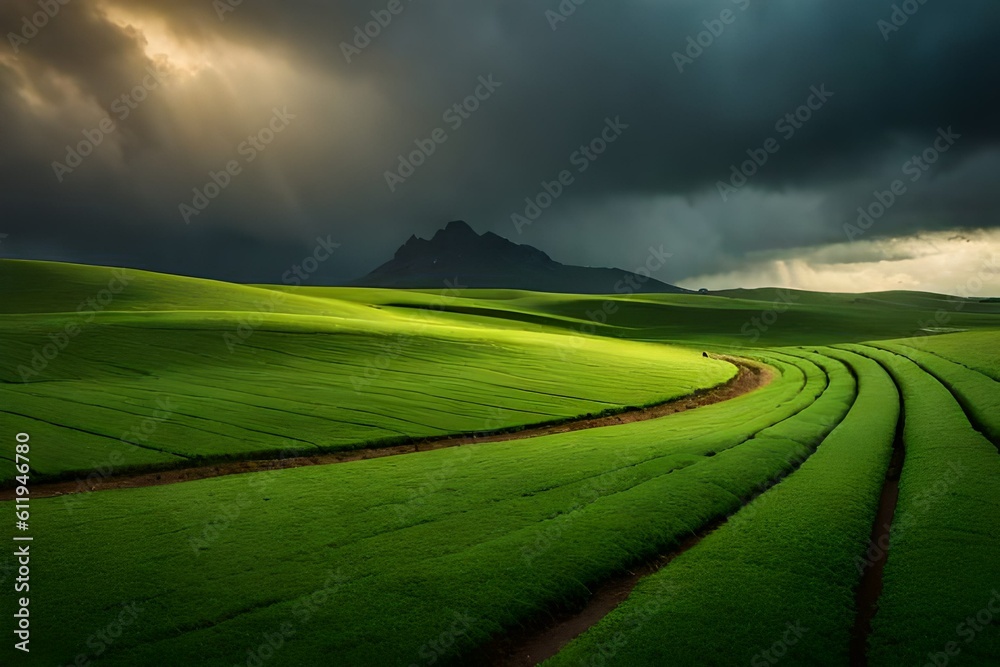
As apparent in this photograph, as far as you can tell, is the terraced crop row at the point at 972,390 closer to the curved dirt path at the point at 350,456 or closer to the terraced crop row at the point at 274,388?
the curved dirt path at the point at 350,456

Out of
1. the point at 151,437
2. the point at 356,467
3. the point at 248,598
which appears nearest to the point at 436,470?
the point at 356,467

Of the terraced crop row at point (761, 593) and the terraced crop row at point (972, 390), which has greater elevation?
the terraced crop row at point (972, 390)

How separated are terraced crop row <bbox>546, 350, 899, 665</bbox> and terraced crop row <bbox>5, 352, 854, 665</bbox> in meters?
1.57

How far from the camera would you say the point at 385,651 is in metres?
10.5

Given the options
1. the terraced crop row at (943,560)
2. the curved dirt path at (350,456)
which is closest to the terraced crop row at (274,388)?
the curved dirt path at (350,456)

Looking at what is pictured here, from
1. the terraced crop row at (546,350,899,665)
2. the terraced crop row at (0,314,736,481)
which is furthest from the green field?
the terraced crop row at (0,314,736,481)

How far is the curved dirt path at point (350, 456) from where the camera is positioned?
20.4m

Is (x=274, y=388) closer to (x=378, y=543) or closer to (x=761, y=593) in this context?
(x=378, y=543)

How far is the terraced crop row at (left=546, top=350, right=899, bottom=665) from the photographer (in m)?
10.7

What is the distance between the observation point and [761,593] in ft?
41.1

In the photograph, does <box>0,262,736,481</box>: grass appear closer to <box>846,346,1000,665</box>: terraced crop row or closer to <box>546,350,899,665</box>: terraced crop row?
<box>546,350,899,665</box>: terraced crop row

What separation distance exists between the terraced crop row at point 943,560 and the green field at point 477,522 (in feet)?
0.23

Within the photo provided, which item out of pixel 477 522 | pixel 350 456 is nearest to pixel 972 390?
pixel 477 522

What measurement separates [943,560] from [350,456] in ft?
77.1
